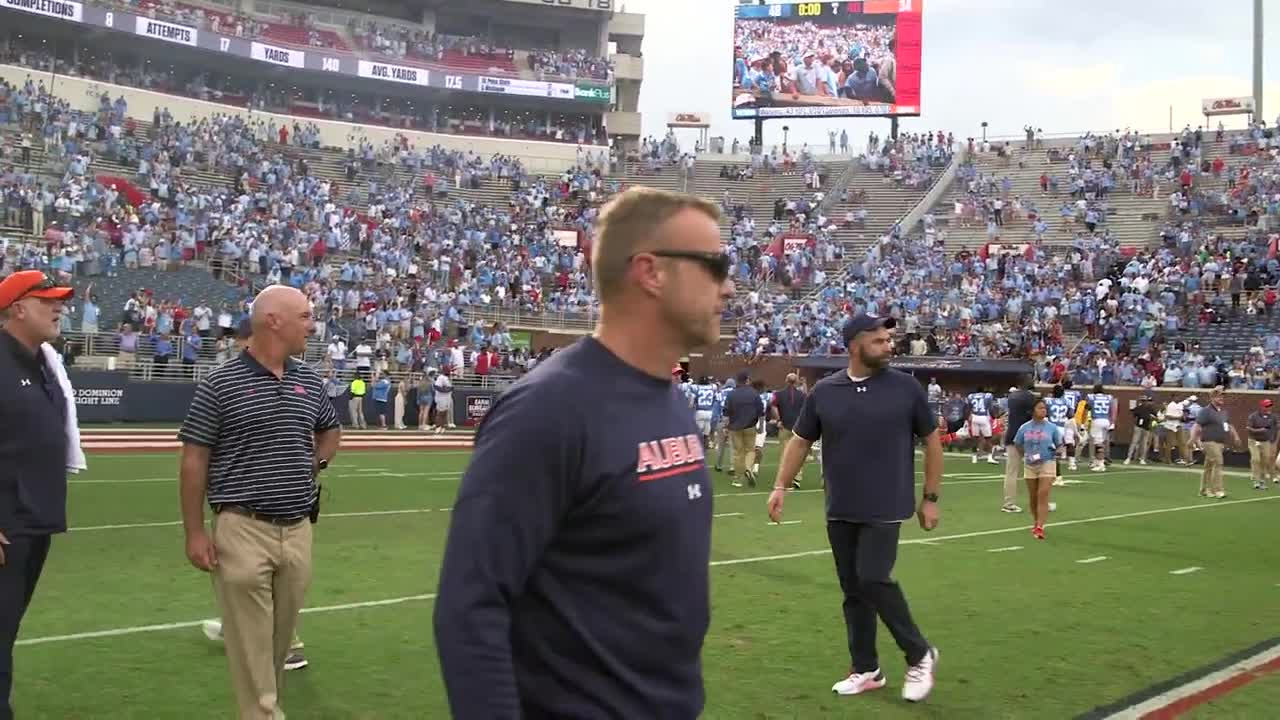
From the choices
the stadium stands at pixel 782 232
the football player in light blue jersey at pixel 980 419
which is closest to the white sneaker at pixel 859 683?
the football player in light blue jersey at pixel 980 419

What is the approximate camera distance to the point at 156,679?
7047 millimetres

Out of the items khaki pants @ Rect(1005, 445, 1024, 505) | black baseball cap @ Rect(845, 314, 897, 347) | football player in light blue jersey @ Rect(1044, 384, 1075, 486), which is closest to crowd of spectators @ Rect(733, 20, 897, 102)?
football player in light blue jersey @ Rect(1044, 384, 1075, 486)

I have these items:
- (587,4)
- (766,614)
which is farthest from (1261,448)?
(587,4)

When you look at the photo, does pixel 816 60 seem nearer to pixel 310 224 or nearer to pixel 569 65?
pixel 569 65

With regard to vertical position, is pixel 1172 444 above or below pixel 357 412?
below

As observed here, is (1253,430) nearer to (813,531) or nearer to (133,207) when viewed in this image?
(813,531)

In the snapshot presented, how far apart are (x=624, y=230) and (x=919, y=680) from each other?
499 cm

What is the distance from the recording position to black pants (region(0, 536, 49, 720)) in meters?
5.19

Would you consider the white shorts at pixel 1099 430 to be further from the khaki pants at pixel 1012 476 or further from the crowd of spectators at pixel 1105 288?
the khaki pants at pixel 1012 476

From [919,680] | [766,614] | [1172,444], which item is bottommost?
[1172,444]

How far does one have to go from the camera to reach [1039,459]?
50.2 feet

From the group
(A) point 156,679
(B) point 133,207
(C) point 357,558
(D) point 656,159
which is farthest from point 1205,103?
(A) point 156,679

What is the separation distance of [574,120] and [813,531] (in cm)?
5363

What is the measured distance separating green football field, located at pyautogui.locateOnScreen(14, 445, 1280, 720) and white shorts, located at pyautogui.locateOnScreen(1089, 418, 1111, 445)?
485 inches
